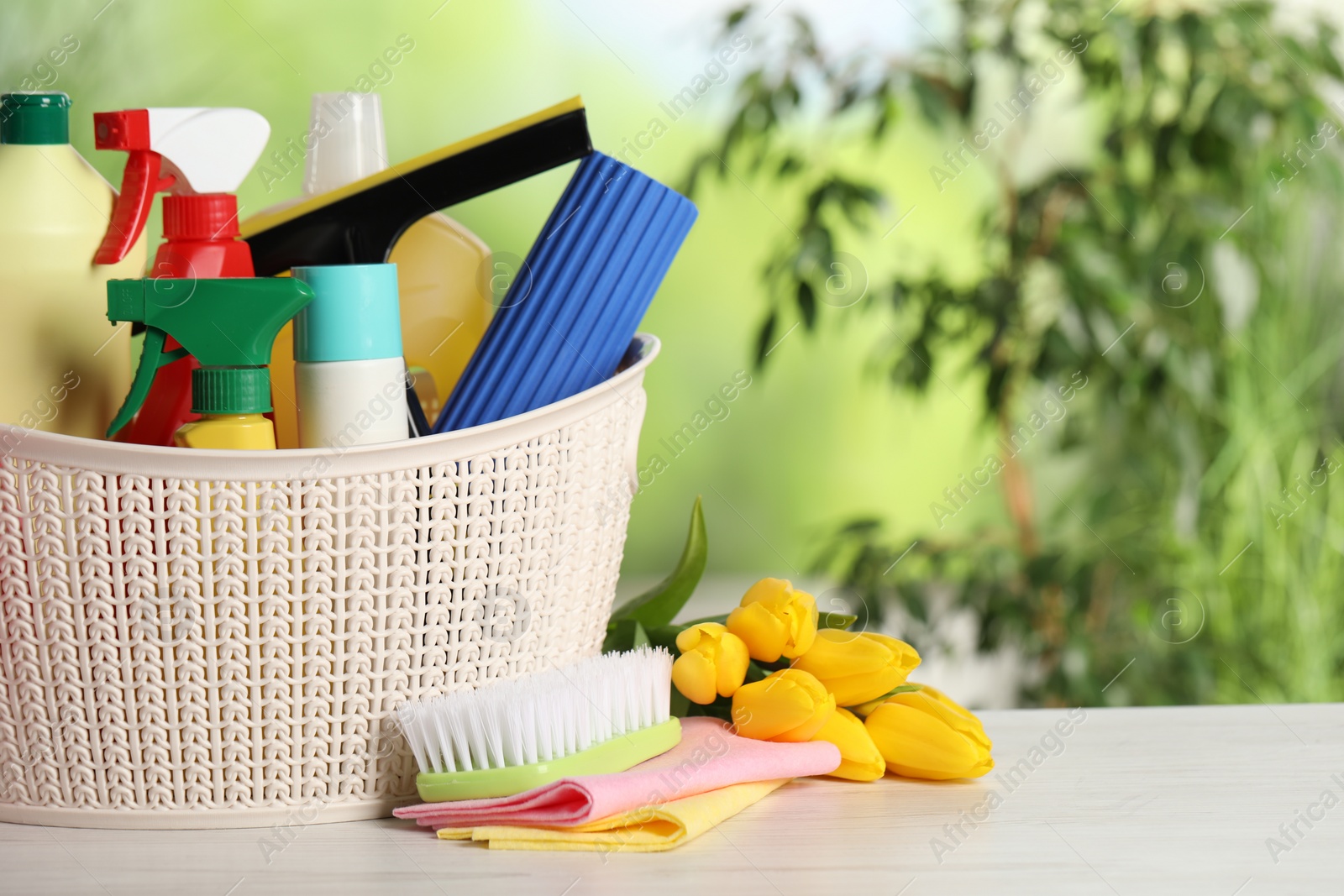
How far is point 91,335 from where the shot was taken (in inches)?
16.5

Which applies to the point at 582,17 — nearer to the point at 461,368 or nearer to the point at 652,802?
the point at 461,368

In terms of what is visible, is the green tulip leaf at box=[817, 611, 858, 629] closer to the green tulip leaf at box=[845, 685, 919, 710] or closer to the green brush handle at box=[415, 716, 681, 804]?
the green tulip leaf at box=[845, 685, 919, 710]

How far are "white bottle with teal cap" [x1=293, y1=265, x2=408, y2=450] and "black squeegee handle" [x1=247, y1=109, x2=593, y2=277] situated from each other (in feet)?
0.24

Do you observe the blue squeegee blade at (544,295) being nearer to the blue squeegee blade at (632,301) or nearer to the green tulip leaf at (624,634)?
the blue squeegee blade at (632,301)

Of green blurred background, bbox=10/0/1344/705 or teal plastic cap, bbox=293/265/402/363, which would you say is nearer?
teal plastic cap, bbox=293/265/402/363

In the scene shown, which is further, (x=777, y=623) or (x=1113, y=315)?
(x=1113, y=315)

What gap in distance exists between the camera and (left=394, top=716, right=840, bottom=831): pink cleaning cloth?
0.38 meters

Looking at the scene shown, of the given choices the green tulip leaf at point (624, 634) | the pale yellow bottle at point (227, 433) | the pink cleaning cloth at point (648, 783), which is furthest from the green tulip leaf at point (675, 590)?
the pale yellow bottle at point (227, 433)

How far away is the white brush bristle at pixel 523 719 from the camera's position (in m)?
0.39

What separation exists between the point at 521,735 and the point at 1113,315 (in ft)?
2.66

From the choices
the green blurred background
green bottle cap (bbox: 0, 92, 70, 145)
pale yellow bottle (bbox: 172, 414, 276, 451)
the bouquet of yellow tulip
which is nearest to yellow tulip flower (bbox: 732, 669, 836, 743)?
the bouquet of yellow tulip

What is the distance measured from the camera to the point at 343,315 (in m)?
0.40

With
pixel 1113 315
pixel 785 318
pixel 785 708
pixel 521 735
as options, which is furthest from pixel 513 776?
pixel 785 318

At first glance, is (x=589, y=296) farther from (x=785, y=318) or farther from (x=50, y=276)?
(x=785, y=318)
